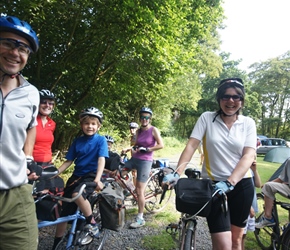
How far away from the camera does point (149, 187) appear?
6.16m

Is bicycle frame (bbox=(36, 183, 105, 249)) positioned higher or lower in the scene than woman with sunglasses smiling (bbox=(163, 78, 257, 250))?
lower

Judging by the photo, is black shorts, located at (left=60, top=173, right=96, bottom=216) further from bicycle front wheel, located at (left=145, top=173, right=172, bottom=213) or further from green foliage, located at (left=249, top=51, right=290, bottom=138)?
green foliage, located at (left=249, top=51, right=290, bottom=138)

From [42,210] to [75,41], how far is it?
614 cm

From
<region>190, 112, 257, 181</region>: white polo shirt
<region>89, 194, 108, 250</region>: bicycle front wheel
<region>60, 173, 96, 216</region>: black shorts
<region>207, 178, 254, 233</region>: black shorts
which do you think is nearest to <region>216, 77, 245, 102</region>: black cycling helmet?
<region>190, 112, 257, 181</region>: white polo shirt

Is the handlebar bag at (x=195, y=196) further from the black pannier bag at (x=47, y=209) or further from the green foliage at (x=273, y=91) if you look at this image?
the green foliage at (x=273, y=91)

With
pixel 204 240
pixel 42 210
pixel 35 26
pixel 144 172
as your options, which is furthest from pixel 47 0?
pixel 204 240

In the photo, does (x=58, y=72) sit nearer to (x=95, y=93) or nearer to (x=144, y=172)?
(x=95, y=93)

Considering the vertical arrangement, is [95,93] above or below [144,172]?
above

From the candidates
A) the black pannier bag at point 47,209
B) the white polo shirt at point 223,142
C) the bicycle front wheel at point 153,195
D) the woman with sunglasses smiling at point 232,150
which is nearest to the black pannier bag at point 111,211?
the black pannier bag at point 47,209

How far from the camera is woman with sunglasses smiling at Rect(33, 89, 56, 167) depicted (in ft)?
12.6

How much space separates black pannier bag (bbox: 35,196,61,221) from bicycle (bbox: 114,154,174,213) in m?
2.58

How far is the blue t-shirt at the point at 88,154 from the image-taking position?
11.0 feet

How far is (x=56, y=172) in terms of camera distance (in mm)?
2855

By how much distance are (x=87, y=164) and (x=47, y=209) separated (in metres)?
0.86
